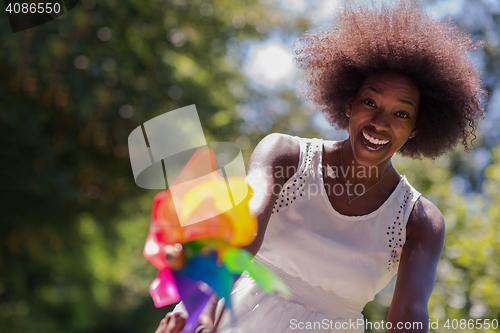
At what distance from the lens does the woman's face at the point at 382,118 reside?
6.07ft

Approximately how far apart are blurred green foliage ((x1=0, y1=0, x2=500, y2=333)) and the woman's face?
2.27 metres

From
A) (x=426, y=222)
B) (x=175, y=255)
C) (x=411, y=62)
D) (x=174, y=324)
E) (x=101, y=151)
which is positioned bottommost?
(x=101, y=151)

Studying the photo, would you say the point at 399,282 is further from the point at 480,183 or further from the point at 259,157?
the point at 480,183

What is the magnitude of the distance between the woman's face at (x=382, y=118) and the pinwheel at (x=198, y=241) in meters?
0.53

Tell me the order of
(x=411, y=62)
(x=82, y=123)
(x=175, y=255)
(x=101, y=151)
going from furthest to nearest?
1. (x=101, y=151)
2. (x=82, y=123)
3. (x=411, y=62)
4. (x=175, y=255)

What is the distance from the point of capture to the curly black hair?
1970 millimetres

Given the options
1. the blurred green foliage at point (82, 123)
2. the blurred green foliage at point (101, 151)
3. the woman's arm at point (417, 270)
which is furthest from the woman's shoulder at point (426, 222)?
the blurred green foliage at point (82, 123)

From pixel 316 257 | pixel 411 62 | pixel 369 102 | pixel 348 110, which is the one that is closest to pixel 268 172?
pixel 316 257

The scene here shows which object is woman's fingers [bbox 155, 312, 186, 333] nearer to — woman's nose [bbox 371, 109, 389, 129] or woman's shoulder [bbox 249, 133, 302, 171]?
woman's shoulder [bbox 249, 133, 302, 171]

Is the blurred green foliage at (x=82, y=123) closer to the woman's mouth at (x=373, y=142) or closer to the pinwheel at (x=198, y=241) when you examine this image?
the pinwheel at (x=198, y=241)

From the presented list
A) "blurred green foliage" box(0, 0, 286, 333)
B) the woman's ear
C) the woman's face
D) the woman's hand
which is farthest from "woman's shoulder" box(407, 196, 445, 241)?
"blurred green foliage" box(0, 0, 286, 333)

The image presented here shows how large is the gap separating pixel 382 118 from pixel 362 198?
344 millimetres

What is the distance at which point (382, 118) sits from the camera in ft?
6.05

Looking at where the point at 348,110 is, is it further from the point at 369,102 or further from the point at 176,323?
the point at 176,323
